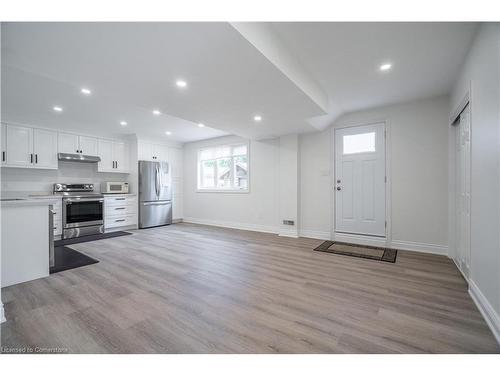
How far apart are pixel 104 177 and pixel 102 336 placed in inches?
206

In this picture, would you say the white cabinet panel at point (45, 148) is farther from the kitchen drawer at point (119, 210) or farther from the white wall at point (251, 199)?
the white wall at point (251, 199)

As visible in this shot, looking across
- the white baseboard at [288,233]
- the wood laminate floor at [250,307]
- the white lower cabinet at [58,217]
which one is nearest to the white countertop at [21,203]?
the wood laminate floor at [250,307]

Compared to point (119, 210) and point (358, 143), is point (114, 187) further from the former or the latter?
point (358, 143)

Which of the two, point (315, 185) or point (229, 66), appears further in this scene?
point (315, 185)

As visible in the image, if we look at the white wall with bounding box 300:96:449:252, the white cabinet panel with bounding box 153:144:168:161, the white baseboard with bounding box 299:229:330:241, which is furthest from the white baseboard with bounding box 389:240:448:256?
the white cabinet panel with bounding box 153:144:168:161

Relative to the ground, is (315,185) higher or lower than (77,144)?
lower

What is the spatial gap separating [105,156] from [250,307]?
215 inches

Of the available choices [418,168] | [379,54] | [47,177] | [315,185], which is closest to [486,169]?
[379,54]

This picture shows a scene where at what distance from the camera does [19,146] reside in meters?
4.34

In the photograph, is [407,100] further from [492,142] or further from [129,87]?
[129,87]

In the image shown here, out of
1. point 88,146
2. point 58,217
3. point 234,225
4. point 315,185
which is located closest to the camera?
point 58,217

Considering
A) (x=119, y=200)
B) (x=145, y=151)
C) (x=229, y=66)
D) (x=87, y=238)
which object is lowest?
(x=87, y=238)

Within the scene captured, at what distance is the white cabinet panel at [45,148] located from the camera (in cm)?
452

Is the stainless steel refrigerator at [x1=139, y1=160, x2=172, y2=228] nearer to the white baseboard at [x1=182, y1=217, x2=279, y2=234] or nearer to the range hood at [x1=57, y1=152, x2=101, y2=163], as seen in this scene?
the white baseboard at [x1=182, y1=217, x2=279, y2=234]
